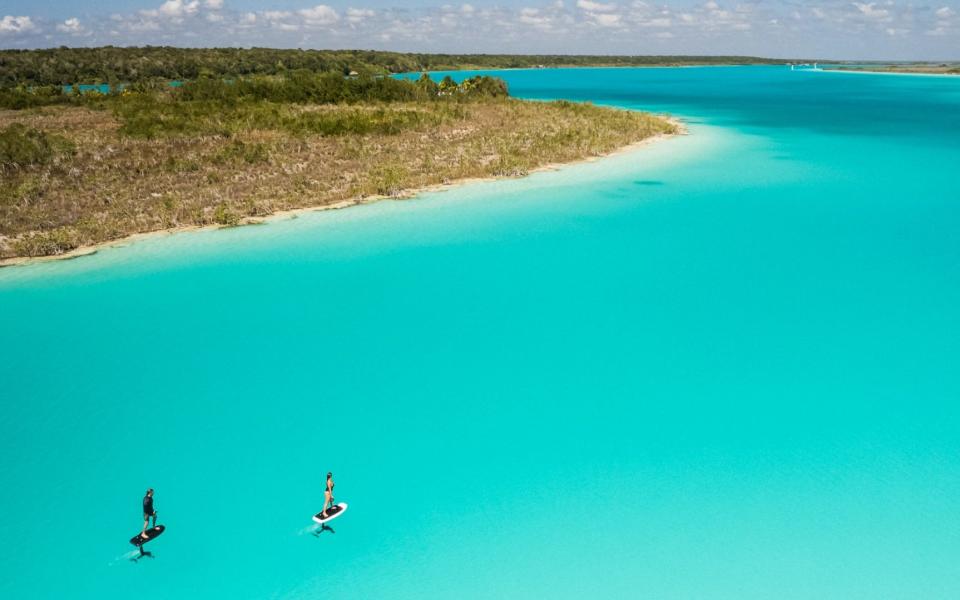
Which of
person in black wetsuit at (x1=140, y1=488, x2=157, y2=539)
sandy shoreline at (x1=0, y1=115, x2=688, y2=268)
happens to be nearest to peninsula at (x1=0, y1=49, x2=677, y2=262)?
sandy shoreline at (x1=0, y1=115, x2=688, y2=268)

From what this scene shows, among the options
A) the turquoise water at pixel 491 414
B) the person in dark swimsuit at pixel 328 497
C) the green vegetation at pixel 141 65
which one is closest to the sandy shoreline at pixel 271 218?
the turquoise water at pixel 491 414

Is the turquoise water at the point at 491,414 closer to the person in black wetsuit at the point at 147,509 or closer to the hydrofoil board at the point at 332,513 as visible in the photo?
the hydrofoil board at the point at 332,513

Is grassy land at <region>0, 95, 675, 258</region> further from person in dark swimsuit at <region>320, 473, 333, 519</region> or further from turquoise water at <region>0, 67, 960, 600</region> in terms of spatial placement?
person in dark swimsuit at <region>320, 473, 333, 519</region>

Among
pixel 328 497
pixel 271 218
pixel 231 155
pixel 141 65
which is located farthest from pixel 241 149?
pixel 141 65

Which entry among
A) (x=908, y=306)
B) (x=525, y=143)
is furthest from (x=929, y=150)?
(x=908, y=306)

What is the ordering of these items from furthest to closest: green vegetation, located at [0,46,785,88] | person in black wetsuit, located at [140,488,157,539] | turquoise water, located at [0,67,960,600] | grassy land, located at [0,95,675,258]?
green vegetation, located at [0,46,785,88]
grassy land, located at [0,95,675,258]
person in black wetsuit, located at [140,488,157,539]
turquoise water, located at [0,67,960,600]

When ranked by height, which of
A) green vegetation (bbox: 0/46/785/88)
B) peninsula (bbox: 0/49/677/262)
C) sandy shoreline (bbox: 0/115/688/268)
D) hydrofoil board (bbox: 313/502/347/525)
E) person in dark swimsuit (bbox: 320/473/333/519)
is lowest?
hydrofoil board (bbox: 313/502/347/525)

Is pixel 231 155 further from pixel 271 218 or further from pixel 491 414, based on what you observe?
pixel 491 414
